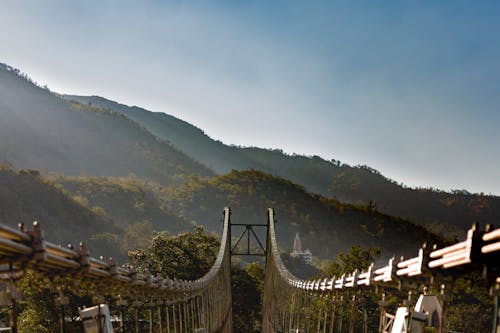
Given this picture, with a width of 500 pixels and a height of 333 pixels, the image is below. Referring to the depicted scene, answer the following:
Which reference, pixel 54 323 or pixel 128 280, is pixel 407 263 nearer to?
pixel 128 280

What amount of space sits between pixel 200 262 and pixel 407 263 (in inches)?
2568

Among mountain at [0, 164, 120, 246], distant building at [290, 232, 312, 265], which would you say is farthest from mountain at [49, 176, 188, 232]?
distant building at [290, 232, 312, 265]

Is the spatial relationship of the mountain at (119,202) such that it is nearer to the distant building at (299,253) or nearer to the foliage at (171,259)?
the distant building at (299,253)

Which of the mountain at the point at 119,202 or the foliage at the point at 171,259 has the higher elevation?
the mountain at the point at 119,202

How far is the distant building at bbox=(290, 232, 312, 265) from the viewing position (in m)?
177

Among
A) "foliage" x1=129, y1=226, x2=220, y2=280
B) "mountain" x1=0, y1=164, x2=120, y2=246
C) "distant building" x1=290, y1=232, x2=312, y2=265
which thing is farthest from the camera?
"distant building" x1=290, y1=232, x2=312, y2=265

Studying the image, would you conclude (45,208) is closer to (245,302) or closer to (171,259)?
(245,302)

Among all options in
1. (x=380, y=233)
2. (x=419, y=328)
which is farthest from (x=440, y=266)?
(x=380, y=233)

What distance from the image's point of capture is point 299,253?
607ft

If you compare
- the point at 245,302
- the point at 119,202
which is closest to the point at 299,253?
the point at 119,202

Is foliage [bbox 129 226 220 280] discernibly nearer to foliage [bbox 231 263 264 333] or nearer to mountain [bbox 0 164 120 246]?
foliage [bbox 231 263 264 333]

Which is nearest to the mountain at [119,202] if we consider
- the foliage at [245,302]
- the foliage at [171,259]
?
the foliage at [245,302]

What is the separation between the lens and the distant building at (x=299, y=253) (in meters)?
177

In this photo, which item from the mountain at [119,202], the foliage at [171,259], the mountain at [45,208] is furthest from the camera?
the mountain at [119,202]
